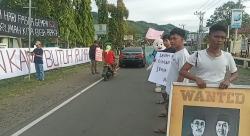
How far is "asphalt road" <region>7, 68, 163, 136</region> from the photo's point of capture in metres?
9.38

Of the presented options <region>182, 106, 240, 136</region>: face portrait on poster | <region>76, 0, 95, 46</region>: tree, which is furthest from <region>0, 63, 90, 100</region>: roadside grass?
<region>76, 0, 95, 46</region>: tree

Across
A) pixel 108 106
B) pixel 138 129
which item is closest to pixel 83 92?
pixel 108 106

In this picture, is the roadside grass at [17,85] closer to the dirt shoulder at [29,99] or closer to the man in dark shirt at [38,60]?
the dirt shoulder at [29,99]

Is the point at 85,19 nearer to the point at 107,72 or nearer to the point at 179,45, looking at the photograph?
the point at 107,72

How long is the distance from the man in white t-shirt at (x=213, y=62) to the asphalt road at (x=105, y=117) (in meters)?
3.25

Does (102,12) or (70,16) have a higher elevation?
(102,12)

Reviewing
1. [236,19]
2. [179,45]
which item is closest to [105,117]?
[179,45]

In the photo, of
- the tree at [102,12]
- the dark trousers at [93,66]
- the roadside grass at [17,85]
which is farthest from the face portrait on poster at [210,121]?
the tree at [102,12]

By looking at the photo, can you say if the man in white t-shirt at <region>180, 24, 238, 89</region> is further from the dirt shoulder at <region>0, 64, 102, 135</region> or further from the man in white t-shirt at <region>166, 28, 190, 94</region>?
the dirt shoulder at <region>0, 64, 102, 135</region>

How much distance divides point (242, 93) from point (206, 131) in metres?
0.60

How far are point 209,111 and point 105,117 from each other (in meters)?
5.61

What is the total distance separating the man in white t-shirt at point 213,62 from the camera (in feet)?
19.5

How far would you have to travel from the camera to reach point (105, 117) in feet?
36.8

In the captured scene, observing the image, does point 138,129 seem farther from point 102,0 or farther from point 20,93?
point 102,0
